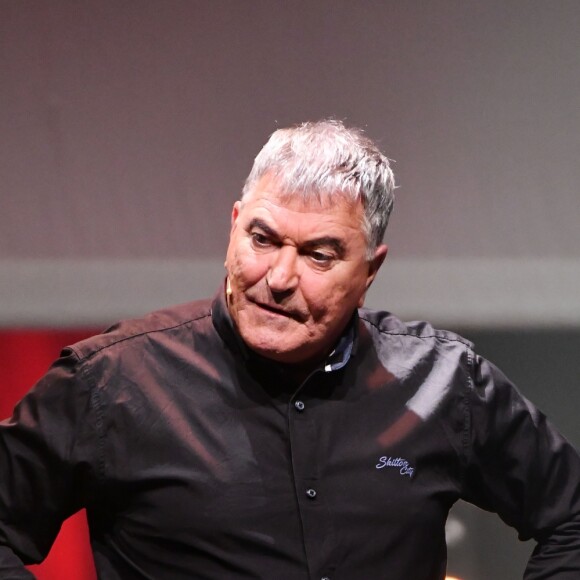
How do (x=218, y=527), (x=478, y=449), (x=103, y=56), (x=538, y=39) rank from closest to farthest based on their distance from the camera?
(x=218, y=527)
(x=478, y=449)
(x=103, y=56)
(x=538, y=39)

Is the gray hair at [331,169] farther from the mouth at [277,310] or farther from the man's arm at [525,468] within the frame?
the man's arm at [525,468]

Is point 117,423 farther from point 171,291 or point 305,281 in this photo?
point 171,291

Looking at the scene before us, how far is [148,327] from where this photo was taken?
1585 mm

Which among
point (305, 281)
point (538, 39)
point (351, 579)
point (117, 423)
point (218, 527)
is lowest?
point (351, 579)

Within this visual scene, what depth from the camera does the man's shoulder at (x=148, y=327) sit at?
1533 mm

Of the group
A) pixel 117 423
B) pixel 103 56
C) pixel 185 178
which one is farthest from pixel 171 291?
pixel 117 423

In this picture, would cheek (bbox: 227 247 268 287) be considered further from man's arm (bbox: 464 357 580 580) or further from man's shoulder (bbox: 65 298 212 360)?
man's arm (bbox: 464 357 580 580)

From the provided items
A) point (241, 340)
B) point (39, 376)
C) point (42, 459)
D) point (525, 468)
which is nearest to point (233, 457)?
point (241, 340)

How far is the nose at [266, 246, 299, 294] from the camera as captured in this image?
1444mm

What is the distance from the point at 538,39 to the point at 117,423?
1342 mm

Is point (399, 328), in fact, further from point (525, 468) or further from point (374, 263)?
point (525, 468)

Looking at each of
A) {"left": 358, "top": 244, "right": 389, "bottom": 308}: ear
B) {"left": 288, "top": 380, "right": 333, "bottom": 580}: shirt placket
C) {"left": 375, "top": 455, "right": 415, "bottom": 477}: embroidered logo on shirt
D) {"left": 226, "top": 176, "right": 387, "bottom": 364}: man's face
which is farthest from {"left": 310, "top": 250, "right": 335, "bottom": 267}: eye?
{"left": 375, "top": 455, "right": 415, "bottom": 477}: embroidered logo on shirt

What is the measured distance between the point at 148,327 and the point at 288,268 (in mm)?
276

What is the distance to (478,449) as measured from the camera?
170 cm
